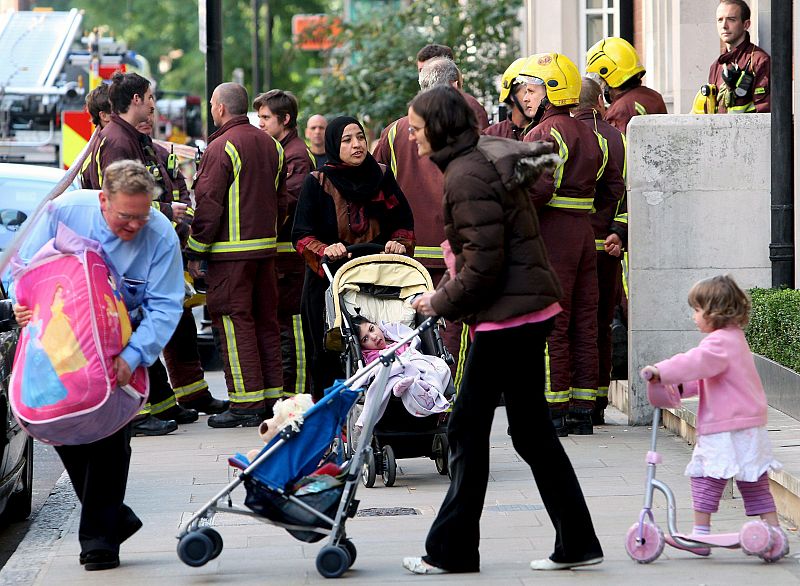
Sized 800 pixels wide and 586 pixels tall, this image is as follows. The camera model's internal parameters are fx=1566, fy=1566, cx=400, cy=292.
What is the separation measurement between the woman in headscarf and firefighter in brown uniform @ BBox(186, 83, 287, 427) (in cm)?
99

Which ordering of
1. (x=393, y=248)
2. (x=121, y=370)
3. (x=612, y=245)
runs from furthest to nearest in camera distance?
(x=612, y=245)
(x=393, y=248)
(x=121, y=370)

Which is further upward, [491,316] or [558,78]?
[558,78]

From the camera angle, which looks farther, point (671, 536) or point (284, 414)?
point (284, 414)

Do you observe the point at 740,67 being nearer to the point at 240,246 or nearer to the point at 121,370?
the point at 240,246

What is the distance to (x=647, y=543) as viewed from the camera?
6.15 meters

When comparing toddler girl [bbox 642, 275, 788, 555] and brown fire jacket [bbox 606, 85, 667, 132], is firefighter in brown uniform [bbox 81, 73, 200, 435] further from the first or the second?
toddler girl [bbox 642, 275, 788, 555]

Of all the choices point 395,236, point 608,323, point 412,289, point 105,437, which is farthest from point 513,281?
point 608,323

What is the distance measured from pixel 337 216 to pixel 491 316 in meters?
3.56

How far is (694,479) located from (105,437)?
2377 mm

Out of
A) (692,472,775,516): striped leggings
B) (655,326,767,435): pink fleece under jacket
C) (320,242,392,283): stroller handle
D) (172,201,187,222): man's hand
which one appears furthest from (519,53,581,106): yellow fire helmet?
(692,472,775,516): striped leggings

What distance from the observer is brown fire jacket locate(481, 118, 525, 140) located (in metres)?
10.4

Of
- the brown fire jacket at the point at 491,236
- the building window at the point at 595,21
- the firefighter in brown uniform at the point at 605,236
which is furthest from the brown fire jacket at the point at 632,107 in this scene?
the building window at the point at 595,21

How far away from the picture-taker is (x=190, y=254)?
10.5 meters

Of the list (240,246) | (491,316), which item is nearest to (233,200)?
(240,246)
